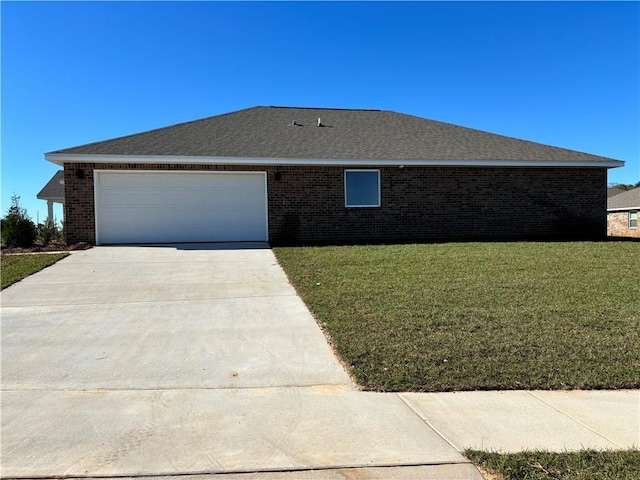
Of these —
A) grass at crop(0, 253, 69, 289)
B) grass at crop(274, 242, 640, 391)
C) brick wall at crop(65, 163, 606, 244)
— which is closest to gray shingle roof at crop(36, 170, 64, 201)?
brick wall at crop(65, 163, 606, 244)

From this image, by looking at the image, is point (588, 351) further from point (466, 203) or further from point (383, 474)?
point (466, 203)

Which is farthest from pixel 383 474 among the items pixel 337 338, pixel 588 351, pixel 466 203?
pixel 466 203

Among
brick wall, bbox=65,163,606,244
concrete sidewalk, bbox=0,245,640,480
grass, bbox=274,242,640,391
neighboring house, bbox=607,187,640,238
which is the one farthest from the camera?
neighboring house, bbox=607,187,640,238

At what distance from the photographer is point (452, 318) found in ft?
20.2

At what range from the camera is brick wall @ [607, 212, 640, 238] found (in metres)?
33.8

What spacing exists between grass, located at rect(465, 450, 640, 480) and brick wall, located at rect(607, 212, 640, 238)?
36501 mm

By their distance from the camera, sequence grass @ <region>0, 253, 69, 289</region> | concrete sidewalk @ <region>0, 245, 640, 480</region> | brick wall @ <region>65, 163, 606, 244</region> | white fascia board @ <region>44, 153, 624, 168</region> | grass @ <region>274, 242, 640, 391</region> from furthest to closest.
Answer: brick wall @ <region>65, 163, 606, 244</region> → white fascia board @ <region>44, 153, 624, 168</region> → grass @ <region>0, 253, 69, 289</region> → grass @ <region>274, 242, 640, 391</region> → concrete sidewalk @ <region>0, 245, 640, 480</region>

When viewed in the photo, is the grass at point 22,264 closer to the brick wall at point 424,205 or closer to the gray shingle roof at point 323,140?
the brick wall at point 424,205

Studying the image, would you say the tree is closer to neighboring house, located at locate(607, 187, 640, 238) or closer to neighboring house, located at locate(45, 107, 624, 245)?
neighboring house, located at locate(45, 107, 624, 245)

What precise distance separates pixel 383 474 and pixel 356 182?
1266 centimetres

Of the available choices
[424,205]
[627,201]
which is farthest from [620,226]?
[424,205]

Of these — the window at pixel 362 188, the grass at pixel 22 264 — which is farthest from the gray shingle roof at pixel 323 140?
the grass at pixel 22 264

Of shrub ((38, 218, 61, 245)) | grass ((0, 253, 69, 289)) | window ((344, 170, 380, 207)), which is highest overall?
window ((344, 170, 380, 207))

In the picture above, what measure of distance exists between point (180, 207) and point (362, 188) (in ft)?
19.2
